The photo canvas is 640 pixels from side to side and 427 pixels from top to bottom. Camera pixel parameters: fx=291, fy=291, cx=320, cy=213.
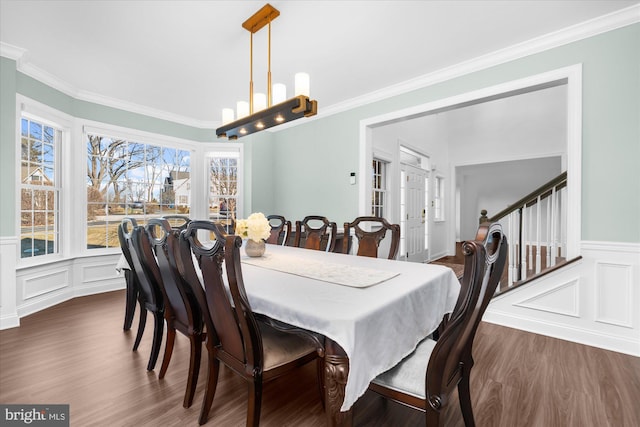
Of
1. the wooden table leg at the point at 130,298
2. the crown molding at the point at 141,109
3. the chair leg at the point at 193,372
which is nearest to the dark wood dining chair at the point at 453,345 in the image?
the chair leg at the point at 193,372

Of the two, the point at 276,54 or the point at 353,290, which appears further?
the point at 276,54

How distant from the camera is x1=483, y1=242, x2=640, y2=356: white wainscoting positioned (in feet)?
7.75

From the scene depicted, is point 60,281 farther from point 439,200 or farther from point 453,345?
point 439,200

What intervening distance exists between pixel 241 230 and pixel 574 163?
9.69ft

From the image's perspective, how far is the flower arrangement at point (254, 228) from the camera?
7.09ft

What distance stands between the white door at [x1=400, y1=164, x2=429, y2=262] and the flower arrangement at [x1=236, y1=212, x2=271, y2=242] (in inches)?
150

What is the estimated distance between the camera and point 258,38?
2648 mm

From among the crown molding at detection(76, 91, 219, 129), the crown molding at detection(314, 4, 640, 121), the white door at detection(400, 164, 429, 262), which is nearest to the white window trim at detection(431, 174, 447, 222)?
the white door at detection(400, 164, 429, 262)

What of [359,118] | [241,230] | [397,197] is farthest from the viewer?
[397,197]

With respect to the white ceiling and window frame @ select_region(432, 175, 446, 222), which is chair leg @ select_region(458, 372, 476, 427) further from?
window frame @ select_region(432, 175, 446, 222)

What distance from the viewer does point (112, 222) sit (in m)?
4.26

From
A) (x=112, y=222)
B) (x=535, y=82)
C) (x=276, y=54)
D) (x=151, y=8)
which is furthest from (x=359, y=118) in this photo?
(x=112, y=222)

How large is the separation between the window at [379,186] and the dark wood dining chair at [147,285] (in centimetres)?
360

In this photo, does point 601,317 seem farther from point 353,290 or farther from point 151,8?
point 151,8
